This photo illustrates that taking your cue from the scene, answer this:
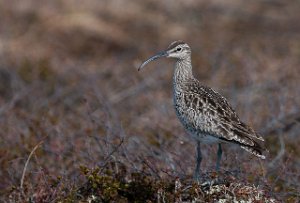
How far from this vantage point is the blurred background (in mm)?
8516

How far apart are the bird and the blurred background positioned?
0.28 meters

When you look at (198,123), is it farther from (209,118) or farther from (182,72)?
(182,72)

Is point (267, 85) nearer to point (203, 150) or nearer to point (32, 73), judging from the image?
point (203, 150)

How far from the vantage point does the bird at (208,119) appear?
277 inches

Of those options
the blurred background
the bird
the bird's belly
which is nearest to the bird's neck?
the bird

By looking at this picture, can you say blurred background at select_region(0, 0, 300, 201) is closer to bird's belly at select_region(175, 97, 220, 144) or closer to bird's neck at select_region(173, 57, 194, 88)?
bird's belly at select_region(175, 97, 220, 144)

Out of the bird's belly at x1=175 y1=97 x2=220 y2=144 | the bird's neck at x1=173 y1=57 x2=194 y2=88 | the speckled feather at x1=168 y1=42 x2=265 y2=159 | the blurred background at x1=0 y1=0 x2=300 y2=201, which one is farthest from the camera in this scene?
the blurred background at x1=0 y1=0 x2=300 y2=201

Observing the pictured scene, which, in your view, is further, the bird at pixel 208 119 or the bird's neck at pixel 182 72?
the bird's neck at pixel 182 72

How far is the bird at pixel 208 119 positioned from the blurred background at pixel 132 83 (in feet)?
0.91

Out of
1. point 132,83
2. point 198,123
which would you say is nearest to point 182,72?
point 198,123

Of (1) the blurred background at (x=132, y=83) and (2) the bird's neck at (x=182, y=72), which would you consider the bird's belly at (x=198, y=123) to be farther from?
(2) the bird's neck at (x=182, y=72)

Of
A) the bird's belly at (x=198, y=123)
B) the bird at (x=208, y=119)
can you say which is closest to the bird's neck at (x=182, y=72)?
the bird at (x=208, y=119)

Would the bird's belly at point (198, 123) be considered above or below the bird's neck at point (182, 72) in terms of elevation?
below

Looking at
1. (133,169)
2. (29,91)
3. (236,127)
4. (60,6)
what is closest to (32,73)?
(29,91)
